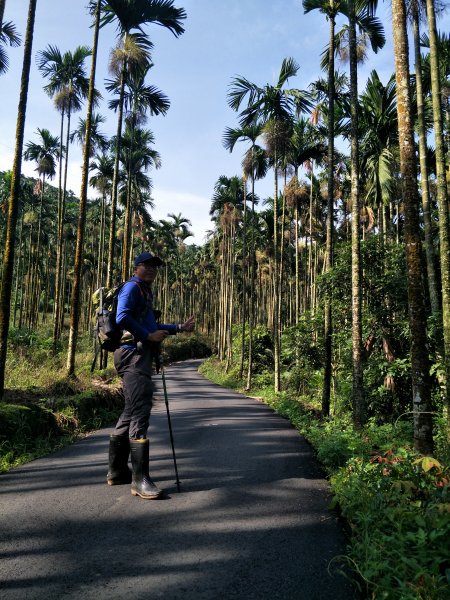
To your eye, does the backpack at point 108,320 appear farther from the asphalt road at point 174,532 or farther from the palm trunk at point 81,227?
the palm trunk at point 81,227

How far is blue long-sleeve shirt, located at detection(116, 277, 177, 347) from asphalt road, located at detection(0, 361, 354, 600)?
63.4 inches

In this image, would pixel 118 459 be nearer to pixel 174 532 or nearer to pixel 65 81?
pixel 174 532

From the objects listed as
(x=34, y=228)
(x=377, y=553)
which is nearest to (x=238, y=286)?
(x=34, y=228)

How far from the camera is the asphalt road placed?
8.36ft

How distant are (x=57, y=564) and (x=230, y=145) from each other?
21.0 meters

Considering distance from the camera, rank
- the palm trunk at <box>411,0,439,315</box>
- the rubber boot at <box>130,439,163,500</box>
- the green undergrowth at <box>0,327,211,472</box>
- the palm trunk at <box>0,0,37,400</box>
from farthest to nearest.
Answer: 1. the palm trunk at <box>411,0,439,315</box>
2. the palm trunk at <box>0,0,37,400</box>
3. the green undergrowth at <box>0,327,211,472</box>
4. the rubber boot at <box>130,439,163,500</box>

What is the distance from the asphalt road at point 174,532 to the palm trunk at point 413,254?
4.52 feet

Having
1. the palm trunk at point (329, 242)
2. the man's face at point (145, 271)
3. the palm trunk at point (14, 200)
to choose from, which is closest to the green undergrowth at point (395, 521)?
the man's face at point (145, 271)

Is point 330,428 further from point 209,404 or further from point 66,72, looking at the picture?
point 66,72

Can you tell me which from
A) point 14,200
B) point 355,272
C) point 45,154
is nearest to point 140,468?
point 355,272

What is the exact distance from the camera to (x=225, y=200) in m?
28.1

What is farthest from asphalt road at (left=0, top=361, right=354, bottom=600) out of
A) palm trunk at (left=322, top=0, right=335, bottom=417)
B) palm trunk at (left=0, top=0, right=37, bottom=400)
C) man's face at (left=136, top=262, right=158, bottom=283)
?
palm trunk at (left=322, top=0, right=335, bottom=417)

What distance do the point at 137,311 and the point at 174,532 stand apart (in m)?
2.06

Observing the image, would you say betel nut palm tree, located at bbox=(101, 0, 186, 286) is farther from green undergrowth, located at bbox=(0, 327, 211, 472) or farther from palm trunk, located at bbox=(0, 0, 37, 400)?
green undergrowth, located at bbox=(0, 327, 211, 472)
